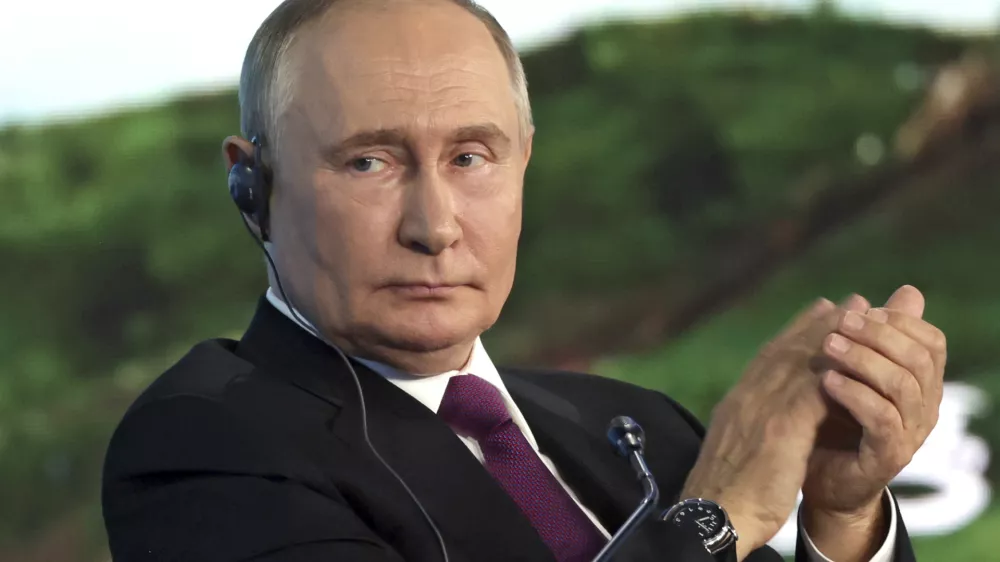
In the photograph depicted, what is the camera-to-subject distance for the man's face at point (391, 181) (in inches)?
50.9

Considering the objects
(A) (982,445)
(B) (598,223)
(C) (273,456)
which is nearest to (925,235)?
(A) (982,445)

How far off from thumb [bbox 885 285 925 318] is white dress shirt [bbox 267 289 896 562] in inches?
11.2

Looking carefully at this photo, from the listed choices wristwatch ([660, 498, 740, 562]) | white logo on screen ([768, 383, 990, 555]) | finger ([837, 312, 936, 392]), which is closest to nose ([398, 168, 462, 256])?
wristwatch ([660, 498, 740, 562])

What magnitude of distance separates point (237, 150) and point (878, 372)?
2.62ft

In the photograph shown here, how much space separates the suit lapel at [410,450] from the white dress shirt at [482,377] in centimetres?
2

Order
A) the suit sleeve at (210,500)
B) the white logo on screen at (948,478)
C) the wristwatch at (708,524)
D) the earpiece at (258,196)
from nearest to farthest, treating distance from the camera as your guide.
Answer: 1. the suit sleeve at (210,500)
2. the wristwatch at (708,524)
3. the earpiece at (258,196)
4. the white logo on screen at (948,478)

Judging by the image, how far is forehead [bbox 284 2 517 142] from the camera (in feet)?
4.23

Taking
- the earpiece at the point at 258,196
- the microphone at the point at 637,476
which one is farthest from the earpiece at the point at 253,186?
the microphone at the point at 637,476

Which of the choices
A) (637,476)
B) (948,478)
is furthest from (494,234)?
(948,478)

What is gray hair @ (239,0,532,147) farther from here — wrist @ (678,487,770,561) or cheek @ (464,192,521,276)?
wrist @ (678,487,770,561)

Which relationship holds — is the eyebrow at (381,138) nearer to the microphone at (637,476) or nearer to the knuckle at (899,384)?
the microphone at (637,476)

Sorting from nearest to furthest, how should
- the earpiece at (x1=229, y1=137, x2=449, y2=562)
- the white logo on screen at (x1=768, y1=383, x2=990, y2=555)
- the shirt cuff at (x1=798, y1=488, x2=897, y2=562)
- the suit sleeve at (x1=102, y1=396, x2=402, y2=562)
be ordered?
the suit sleeve at (x1=102, y1=396, x2=402, y2=562) < the earpiece at (x1=229, y1=137, x2=449, y2=562) < the shirt cuff at (x1=798, y1=488, x2=897, y2=562) < the white logo on screen at (x1=768, y1=383, x2=990, y2=555)

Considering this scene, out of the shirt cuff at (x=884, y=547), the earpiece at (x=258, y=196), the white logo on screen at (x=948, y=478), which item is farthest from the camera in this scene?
the white logo on screen at (x=948, y=478)

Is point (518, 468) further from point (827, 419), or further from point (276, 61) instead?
point (276, 61)
